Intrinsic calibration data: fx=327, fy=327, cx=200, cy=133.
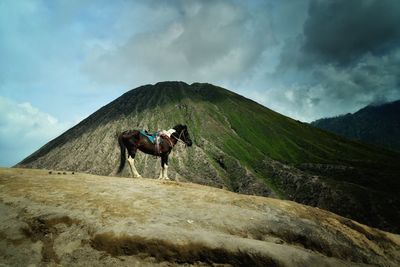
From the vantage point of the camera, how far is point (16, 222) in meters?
13.4

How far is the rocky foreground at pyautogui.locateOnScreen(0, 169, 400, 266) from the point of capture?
488 inches

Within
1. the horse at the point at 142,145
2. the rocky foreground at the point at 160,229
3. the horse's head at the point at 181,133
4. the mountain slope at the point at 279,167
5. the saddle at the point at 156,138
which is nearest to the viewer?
the rocky foreground at the point at 160,229

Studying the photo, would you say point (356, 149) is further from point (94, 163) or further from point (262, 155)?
point (94, 163)

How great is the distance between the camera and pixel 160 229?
43.6ft

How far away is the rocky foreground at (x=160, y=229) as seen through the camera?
488 inches

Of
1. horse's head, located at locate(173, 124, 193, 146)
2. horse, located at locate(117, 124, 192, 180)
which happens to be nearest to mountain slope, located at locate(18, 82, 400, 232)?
horse's head, located at locate(173, 124, 193, 146)

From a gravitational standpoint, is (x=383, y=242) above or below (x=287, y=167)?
below

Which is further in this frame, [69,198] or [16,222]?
[69,198]

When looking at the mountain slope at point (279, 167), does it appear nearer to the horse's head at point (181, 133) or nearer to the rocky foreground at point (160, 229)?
the horse's head at point (181, 133)

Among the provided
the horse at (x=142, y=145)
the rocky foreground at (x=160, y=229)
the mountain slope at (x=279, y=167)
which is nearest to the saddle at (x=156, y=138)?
the horse at (x=142, y=145)

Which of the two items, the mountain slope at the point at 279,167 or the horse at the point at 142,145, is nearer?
the horse at the point at 142,145

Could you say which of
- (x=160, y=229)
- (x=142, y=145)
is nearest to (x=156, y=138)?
(x=142, y=145)

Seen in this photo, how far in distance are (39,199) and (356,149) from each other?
653 ft

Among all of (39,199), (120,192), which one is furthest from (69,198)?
(120,192)
